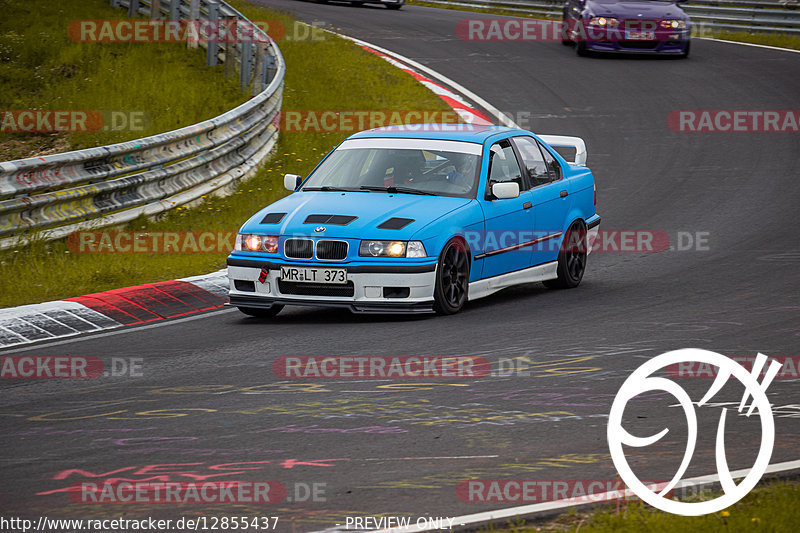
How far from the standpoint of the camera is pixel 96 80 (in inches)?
739

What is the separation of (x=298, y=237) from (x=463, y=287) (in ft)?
4.66

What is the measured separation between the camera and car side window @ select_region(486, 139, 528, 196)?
10.3m

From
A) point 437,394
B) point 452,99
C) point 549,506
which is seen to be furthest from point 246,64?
point 549,506

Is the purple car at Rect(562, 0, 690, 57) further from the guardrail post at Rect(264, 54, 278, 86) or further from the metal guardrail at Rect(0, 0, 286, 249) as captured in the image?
the metal guardrail at Rect(0, 0, 286, 249)

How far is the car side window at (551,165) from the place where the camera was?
1105 centimetres

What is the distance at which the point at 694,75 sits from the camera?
22828 millimetres

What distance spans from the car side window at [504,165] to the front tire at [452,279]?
35.8 inches

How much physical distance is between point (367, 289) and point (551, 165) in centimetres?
293

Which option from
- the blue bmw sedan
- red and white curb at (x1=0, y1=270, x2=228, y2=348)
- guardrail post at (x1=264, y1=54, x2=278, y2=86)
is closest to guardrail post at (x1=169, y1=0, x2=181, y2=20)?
guardrail post at (x1=264, y1=54, x2=278, y2=86)

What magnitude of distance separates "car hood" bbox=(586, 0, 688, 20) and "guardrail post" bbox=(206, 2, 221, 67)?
8342 millimetres

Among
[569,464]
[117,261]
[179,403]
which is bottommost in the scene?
[117,261]

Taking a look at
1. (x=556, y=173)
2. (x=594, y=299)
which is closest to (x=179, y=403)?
(x=594, y=299)

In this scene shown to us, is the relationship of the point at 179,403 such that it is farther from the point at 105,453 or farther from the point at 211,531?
the point at 211,531

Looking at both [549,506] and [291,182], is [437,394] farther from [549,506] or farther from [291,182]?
[291,182]
